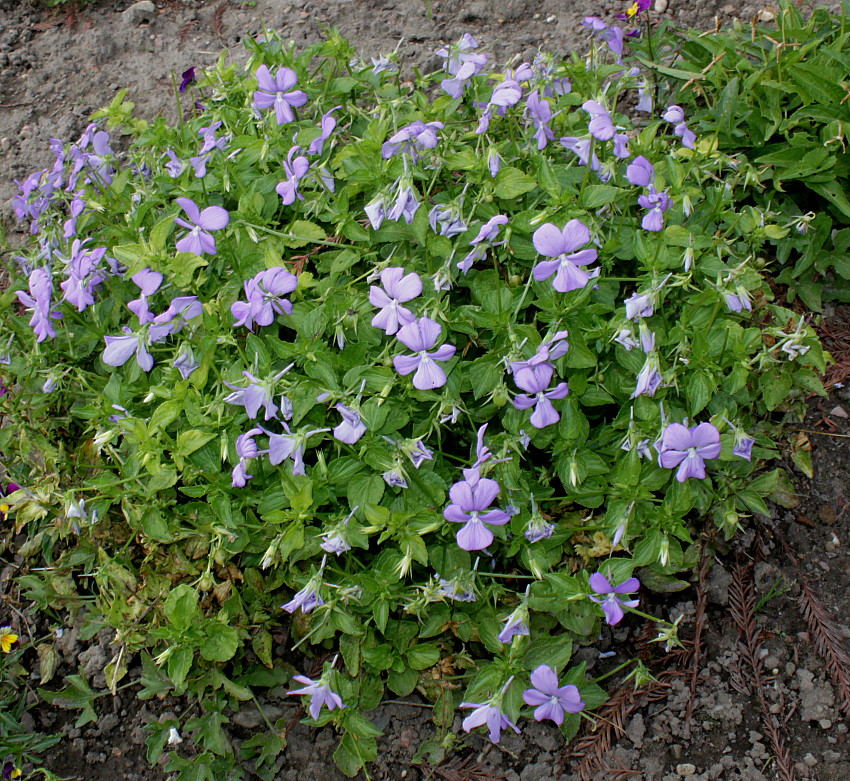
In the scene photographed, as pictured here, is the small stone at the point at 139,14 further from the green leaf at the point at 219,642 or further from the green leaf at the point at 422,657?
the green leaf at the point at 422,657

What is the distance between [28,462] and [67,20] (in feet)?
10.3

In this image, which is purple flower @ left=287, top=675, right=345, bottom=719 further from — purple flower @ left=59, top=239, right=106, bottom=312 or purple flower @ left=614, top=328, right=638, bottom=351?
purple flower @ left=59, top=239, right=106, bottom=312

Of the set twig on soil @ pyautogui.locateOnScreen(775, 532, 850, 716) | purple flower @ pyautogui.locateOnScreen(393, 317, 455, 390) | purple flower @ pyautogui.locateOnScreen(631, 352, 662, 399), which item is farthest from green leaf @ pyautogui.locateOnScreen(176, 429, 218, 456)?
twig on soil @ pyautogui.locateOnScreen(775, 532, 850, 716)

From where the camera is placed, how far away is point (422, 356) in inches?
77.5

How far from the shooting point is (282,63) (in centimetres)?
282

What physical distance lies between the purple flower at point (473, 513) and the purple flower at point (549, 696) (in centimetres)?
36

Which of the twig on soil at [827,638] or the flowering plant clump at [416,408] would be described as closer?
the flowering plant clump at [416,408]

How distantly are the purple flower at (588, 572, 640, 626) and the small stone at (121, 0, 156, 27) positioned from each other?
4142 mm

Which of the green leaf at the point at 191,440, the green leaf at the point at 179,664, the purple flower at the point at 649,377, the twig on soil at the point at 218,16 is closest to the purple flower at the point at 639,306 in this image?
the purple flower at the point at 649,377

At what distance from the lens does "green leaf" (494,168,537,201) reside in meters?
2.24

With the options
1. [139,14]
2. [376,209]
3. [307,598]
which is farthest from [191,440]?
[139,14]

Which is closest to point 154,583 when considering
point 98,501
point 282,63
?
point 98,501

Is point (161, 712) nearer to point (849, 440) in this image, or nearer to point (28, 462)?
point (28, 462)

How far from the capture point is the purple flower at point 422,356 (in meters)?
1.95
